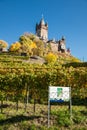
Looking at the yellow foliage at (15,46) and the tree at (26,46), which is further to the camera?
the yellow foliage at (15,46)

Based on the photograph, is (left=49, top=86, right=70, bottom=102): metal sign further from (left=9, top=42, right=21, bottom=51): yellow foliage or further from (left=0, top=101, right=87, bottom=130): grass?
(left=9, top=42, right=21, bottom=51): yellow foliage

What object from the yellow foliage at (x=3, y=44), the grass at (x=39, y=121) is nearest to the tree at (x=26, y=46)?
the yellow foliage at (x=3, y=44)

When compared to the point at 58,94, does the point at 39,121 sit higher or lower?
lower

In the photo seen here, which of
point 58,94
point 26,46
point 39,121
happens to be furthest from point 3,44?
point 39,121

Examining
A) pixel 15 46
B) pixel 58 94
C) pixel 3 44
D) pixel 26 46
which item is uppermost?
pixel 3 44

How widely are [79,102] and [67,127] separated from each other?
992 cm

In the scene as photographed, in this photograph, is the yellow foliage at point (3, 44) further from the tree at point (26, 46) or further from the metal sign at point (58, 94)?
the metal sign at point (58, 94)

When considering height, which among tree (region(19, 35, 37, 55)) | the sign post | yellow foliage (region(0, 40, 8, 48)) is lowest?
the sign post

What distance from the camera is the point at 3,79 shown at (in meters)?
22.3

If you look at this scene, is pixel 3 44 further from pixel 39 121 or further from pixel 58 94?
pixel 39 121

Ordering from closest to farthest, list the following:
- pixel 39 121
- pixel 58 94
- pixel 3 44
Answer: pixel 39 121 < pixel 58 94 < pixel 3 44

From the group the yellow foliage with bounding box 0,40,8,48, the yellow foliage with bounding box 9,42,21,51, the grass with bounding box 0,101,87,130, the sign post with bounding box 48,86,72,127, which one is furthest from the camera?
the yellow foliage with bounding box 0,40,8,48

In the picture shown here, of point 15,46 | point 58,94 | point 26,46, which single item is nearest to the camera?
point 58,94

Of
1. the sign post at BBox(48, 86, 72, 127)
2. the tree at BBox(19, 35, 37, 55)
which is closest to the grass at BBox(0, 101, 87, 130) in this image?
the sign post at BBox(48, 86, 72, 127)
